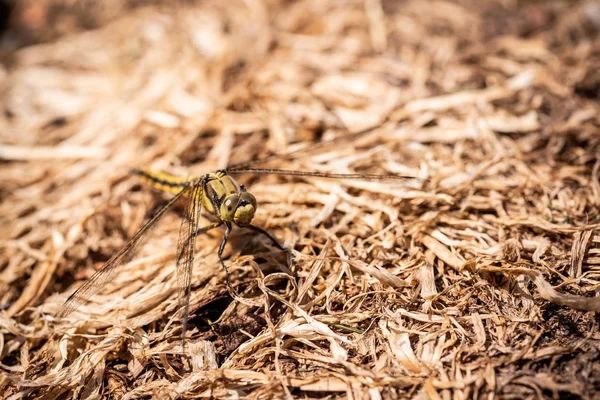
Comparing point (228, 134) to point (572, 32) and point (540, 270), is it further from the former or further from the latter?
point (572, 32)

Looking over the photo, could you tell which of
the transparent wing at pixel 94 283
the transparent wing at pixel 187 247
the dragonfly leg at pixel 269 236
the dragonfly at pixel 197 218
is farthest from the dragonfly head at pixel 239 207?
the transparent wing at pixel 94 283

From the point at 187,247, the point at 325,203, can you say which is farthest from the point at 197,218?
the point at 325,203

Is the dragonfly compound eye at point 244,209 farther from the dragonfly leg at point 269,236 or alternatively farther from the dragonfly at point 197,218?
the dragonfly leg at point 269,236

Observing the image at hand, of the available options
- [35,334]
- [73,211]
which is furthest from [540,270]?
[73,211]

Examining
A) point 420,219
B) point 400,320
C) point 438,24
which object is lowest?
point 400,320

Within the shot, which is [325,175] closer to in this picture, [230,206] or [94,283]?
[230,206]
